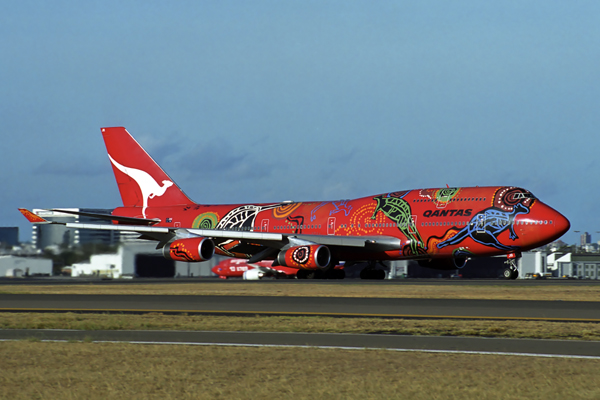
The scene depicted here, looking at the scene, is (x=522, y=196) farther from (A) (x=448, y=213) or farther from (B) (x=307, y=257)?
(B) (x=307, y=257)

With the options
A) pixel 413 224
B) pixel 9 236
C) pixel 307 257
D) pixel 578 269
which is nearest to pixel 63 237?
pixel 9 236

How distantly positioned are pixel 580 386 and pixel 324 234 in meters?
35.6

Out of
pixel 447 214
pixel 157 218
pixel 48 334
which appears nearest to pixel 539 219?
pixel 447 214

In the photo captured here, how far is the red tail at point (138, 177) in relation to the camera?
52656 millimetres

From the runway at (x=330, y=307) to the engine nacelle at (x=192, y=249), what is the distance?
47.4ft

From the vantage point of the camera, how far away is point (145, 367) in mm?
10547

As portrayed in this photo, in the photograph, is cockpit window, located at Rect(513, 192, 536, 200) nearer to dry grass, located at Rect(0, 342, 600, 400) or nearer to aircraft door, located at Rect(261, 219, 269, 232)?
aircraft door, located at Rect(261, 219, 269, 232)

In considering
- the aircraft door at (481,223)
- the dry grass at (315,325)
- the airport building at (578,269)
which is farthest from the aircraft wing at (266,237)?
the airport building at (578,269)

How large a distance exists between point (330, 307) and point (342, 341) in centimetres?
816

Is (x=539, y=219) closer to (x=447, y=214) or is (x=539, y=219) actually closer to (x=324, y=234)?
(x=447, y=214)

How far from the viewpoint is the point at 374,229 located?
42.5m

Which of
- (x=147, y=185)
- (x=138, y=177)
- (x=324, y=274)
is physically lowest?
(x=324, y=274)

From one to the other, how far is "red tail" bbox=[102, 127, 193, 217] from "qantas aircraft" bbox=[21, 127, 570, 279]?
10.1 ft

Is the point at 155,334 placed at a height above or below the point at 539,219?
below
